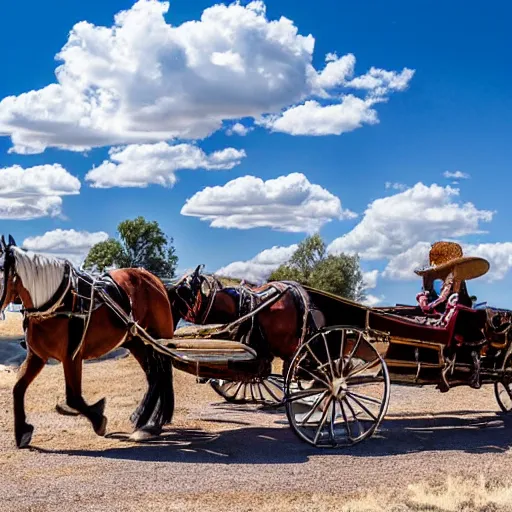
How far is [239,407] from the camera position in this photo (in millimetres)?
11562

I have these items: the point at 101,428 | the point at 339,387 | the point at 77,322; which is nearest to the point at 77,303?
the point at 77,322

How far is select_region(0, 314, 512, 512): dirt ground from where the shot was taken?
257 inches

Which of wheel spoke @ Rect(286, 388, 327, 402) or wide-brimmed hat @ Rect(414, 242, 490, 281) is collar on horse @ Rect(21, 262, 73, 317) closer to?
wheel spoke @ Rect(286, 388, 327, 402)

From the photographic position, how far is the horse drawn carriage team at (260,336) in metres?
8.48

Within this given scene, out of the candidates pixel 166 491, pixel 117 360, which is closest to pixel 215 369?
pixel 166 491

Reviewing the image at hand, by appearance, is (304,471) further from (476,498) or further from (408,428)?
(408,428)

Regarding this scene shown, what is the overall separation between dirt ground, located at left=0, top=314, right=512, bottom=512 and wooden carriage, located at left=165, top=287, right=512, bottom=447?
482mm

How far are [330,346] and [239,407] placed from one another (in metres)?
2.79

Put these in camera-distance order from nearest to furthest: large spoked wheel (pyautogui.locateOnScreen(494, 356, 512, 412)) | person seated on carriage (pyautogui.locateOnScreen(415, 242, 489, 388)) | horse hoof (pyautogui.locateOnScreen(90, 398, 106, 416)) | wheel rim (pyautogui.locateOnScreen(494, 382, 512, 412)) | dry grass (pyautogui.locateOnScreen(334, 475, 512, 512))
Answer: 1. dry grass (pyautogui.locateOnScreen(334, 475, 512, 512))
2. horse hoof (pyautogui.locateOnScreen(90, 398, 106, 416))
3. person seated on carriage (pyautogui.locateOnScreen(415, 242, 489, 388))
4. large spoked wheel (pyautogui.locateOnScreen(494, 356, 512, 412))
5. wheel rim (pyautogui.locateOnScreen(494, 382, 512, 412))

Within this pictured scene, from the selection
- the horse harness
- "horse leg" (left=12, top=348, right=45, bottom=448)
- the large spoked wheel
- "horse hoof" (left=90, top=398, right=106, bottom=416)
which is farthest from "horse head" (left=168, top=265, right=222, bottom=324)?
the large spoked wheel

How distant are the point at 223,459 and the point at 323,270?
27376mm

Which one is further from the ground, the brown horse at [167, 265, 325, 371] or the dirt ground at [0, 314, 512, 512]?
the brown horse at [167, 265, 325, 371]

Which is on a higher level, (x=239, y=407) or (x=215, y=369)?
Result: (x=215, y=369)

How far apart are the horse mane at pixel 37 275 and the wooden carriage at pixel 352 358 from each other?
1.54 meters
